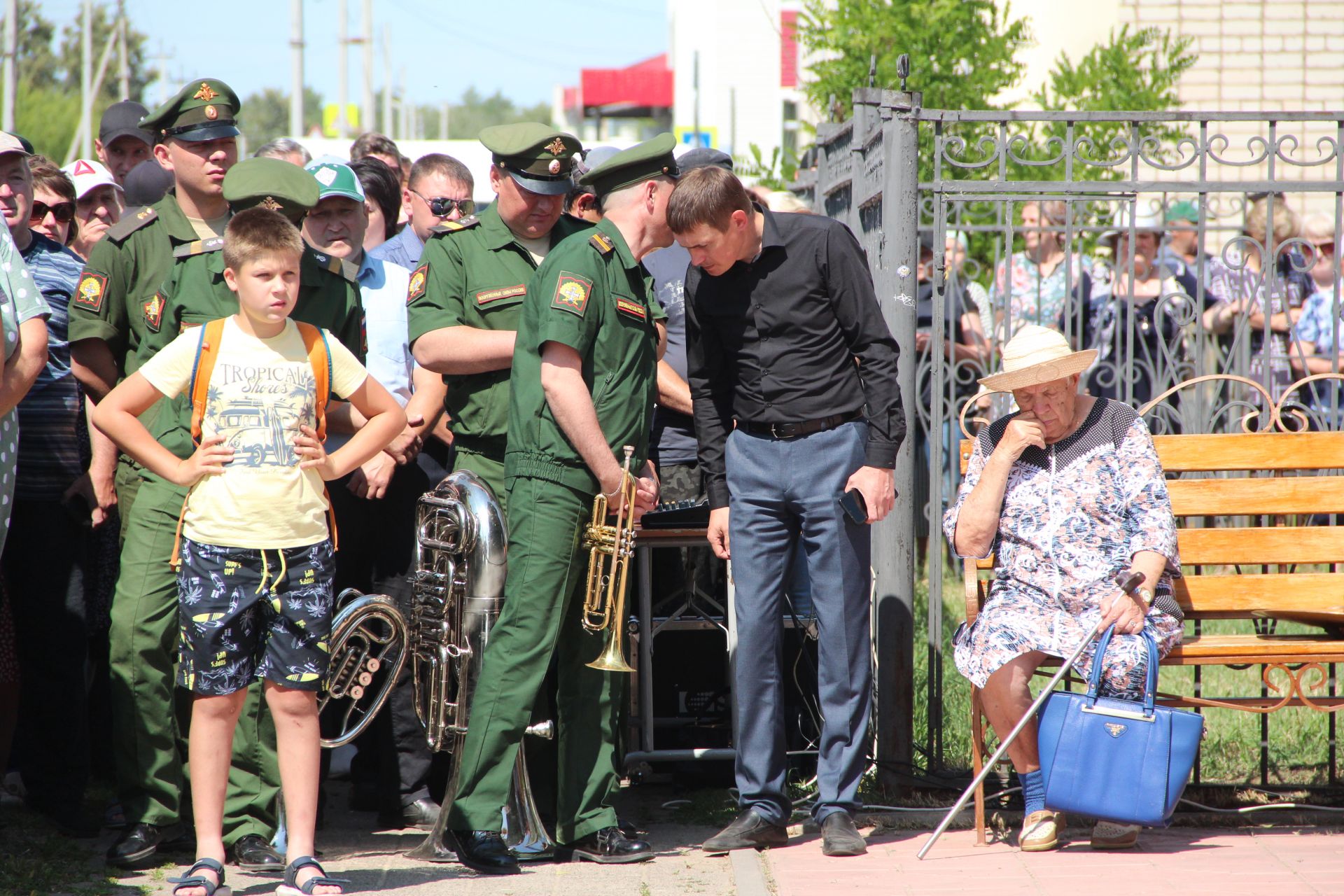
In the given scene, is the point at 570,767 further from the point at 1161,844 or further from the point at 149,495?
the point at 1161,844

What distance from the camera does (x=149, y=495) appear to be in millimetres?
4328

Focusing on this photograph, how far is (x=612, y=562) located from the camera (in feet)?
14.0

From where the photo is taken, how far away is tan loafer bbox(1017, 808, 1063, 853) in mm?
4457

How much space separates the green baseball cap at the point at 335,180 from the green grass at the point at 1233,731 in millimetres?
2862

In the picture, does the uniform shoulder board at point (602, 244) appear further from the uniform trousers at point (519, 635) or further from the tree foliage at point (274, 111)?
the tree foliage at point (274, 111)

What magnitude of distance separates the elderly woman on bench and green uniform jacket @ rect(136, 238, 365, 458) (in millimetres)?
2129

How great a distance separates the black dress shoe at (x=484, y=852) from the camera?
4254 millimetres

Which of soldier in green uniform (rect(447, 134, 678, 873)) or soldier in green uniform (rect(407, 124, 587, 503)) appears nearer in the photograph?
soldier in green uniform (rect(447, 134, 678, 873))

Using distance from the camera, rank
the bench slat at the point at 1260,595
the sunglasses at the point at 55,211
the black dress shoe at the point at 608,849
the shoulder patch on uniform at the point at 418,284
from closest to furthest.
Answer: the black dress shoe at the point at 608,849
the shoulder patch on uniform at the point at 418,284
the bench slat at the point at 1260,595
the sunglasses at the point at 55,211

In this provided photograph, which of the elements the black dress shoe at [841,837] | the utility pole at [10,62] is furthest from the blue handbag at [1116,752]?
the utility pole at [10,62]

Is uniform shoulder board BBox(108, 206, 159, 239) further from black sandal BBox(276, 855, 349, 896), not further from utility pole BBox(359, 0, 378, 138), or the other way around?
utility pole BBox(359, 0, 378, 138)

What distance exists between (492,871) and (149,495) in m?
1.57

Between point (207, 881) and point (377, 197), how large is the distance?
10.4ft

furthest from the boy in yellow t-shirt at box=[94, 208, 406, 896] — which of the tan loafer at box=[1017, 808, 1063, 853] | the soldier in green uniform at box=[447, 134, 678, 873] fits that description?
the tan loafer at box=[1017, 808, 1063, 853]
